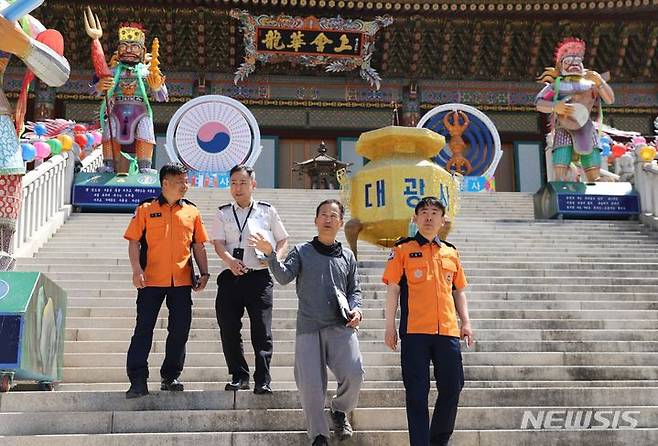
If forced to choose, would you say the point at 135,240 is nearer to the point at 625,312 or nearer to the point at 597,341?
→ the point at 597,341

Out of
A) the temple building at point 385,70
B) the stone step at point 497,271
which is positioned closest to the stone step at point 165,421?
the stone step at point 497,271

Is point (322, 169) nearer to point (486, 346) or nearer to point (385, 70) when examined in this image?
point (385, 70)

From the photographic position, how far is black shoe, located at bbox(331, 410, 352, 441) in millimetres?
3500

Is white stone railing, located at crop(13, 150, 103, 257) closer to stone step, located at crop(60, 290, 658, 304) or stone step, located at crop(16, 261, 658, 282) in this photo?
stone step, located at crop(16, 261, 658, 282)

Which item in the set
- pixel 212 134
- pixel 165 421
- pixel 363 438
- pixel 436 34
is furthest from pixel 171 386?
pixel 436 34

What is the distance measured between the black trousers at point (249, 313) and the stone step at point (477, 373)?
A: 2.47ft

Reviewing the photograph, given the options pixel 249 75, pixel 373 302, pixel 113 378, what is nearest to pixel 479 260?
pixel 373 302

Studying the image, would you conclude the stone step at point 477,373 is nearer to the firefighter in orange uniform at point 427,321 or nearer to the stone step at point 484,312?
the stone step at point 484,312

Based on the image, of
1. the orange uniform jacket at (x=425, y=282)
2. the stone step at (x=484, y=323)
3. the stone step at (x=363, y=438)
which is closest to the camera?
the orange uniform jacket at (x=425, y=282)

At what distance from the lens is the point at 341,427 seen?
11.5 ft

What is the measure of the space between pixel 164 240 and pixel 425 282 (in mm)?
1491

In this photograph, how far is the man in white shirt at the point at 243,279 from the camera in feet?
12.5

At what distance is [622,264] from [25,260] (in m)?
5.94

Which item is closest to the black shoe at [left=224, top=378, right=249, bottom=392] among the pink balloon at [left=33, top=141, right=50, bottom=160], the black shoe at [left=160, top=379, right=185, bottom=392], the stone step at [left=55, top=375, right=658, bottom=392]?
the black shoe at [left=160, top=379, right=185, bottom=392]
